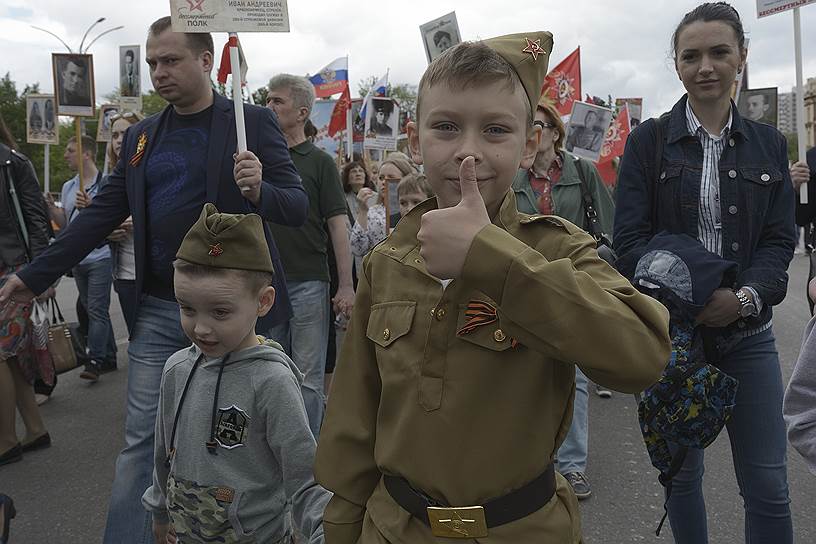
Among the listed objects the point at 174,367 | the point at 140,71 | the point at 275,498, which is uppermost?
the point at 140,71

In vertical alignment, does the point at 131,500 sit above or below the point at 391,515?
below

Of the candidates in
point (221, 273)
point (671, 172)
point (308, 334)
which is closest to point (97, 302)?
point (308, 334)

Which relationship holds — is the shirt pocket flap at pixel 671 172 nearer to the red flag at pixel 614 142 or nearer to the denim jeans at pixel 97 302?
the denim jeans at pixel 97 302

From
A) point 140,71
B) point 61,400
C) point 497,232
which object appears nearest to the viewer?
point 497,232

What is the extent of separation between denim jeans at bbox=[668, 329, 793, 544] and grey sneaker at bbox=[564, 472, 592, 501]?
1396mm

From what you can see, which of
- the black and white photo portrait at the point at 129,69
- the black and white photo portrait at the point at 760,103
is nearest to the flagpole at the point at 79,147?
the black and white photo portrait at the point at 129,69

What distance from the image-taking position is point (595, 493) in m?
4.12

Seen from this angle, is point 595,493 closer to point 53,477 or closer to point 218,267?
point 218,267

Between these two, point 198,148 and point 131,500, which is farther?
point 198,148

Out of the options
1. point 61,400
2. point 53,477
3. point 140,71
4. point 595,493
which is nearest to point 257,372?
point 595,493

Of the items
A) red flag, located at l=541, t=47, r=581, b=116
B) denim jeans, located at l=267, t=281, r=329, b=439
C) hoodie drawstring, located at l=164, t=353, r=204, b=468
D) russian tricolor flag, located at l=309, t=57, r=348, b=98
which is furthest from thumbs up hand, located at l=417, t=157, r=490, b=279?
russian tricolor flag, located at l=309, t=57, r=348, b=98

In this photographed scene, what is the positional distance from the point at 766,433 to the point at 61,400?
17.7 feet

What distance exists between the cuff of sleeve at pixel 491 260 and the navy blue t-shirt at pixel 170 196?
196 centimetres

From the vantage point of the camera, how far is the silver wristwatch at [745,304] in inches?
100
